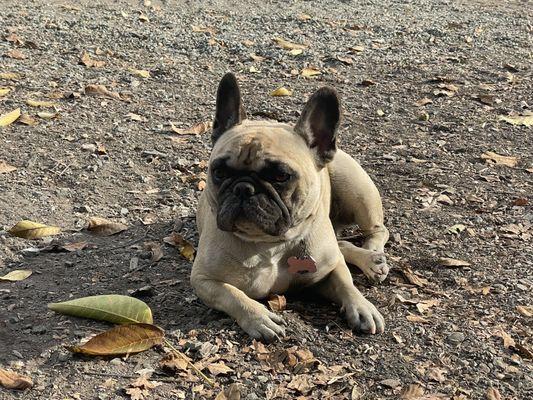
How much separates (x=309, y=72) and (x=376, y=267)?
15.4ft

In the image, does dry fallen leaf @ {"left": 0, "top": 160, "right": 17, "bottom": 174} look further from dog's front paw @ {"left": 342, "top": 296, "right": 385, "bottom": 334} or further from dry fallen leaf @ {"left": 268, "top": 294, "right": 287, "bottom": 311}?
dog's front paw @ {"left": 342, "top": 296, "right": 385, "bottom": 334}

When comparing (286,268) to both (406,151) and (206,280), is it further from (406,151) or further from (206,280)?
(406,151)

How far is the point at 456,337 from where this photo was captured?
4.20 m

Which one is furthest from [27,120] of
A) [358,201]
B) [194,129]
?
[358,201]

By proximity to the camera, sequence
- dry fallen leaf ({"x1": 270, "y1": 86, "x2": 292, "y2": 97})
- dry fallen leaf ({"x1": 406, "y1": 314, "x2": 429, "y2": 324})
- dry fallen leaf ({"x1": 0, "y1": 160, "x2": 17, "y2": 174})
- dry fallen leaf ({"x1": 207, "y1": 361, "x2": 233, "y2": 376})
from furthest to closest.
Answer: dry fallen leaf ({"x1": 270, "y1": 86, "x2": 292, "y2": 97}) → dry fallen leaf ({"x1": 0, "y1": 160, "x2": 17, "y2": 174}) → dry fallen leaf ({"x1": 406, "y1": 314, "x2": 429, "y2": 324}) → dry fallen leaf ({"x1": 207, "y1": 361, "x2": 233, "y2": 376})

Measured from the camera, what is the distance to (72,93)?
7758 millimetres

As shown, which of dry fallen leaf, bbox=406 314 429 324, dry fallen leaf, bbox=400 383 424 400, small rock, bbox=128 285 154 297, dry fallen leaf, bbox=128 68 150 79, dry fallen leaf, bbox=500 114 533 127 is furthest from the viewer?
dry fallen leaf, bbox=128 68 150 79

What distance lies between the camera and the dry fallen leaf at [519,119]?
25.9 ft

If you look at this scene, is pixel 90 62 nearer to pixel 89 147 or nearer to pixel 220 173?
pixel 89 147

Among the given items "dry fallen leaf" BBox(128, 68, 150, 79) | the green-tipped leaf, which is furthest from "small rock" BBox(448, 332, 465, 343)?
"dry fallen leaf" BBox(128, 68, 150, 79)

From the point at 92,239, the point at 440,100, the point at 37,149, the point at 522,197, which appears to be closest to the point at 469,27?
the point at 440,100

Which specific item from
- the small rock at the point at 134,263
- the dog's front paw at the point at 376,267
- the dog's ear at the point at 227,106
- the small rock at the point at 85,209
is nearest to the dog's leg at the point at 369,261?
the dog's front paw at the point at 376,267

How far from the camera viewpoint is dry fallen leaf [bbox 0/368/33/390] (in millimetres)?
3604

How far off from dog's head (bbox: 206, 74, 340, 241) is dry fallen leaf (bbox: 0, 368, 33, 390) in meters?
1.17
